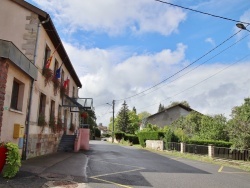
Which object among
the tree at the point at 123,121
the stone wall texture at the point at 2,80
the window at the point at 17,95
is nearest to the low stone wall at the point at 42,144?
the window at the point at 17,95

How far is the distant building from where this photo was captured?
61.5m

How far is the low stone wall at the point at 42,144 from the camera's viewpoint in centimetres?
1466

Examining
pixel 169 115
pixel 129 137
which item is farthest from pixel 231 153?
pixel 169 115

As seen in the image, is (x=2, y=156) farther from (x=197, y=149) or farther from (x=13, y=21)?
(x=197, y=149)

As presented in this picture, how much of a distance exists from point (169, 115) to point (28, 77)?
Result: 5036 cm

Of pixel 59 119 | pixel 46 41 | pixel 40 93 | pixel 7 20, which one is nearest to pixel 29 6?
pixel 7 20

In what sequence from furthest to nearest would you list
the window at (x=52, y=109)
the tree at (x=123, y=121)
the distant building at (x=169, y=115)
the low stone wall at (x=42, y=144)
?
the tree at (x=123, y=121) < the distant building at (x=169, y=115) < the window at (x=52, y=109) < the low stone wall at (x=42, y=144)

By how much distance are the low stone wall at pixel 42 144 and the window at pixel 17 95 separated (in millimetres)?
2085

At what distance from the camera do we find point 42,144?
666 inches

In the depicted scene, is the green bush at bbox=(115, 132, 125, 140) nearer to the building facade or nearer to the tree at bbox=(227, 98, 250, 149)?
the tree at bbox=(227, 98, 250, 149)

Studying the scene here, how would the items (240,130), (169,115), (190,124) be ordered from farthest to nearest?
(169,115)
(190,124)
(240,130)

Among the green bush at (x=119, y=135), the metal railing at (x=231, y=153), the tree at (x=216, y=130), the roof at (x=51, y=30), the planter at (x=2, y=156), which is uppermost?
the roof at (x=51, y=30)

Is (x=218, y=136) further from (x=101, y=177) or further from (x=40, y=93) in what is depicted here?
(x=101, y=177)

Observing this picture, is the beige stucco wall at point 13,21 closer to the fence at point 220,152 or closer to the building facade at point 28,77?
the building facade at point 28,77
